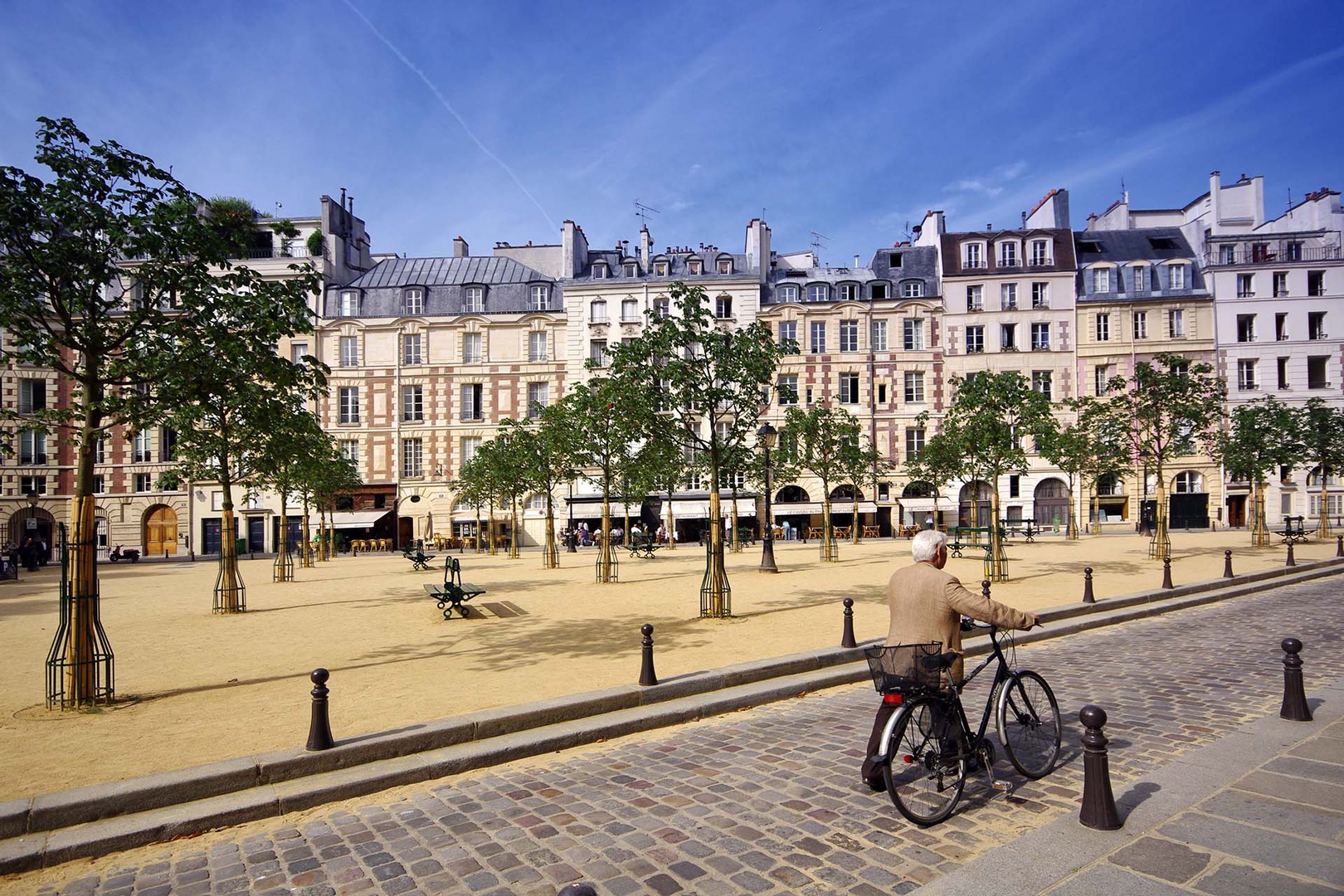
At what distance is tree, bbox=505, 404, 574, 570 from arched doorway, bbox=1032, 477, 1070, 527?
2862cm

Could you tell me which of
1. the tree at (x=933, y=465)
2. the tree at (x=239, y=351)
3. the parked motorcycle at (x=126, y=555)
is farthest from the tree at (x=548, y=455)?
the parked motorcycle at (x=126, y=555)

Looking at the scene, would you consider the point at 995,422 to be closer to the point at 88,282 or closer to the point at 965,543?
the point at 965,543

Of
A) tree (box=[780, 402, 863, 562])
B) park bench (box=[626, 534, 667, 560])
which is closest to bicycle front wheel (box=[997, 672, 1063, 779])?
park bench (box=[626, 534, 667, 560])

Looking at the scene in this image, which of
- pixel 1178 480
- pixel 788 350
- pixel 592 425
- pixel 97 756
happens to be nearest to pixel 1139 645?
pixel 788 350

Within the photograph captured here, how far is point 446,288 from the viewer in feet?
138

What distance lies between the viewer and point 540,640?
10.3 m

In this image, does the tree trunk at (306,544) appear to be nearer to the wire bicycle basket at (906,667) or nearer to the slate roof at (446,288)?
the slate roof at (446,288)

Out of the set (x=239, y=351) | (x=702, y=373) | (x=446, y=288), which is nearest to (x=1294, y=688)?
(x=702, y=373)

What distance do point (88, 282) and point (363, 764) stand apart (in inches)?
210

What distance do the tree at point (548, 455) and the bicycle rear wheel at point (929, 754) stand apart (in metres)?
16.7

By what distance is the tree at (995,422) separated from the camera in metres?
16.4

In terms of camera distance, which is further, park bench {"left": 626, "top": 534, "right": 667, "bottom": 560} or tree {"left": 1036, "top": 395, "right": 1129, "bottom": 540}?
park bench {"left": 626, "top": 534, "right": 667, "bottom": 560}

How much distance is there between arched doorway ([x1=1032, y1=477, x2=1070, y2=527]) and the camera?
1583 inches

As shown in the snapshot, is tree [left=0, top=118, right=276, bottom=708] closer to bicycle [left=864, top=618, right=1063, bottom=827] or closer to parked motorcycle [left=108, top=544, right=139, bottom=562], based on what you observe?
bicycle [left=864, top=618, right=1063, bottom=827]
